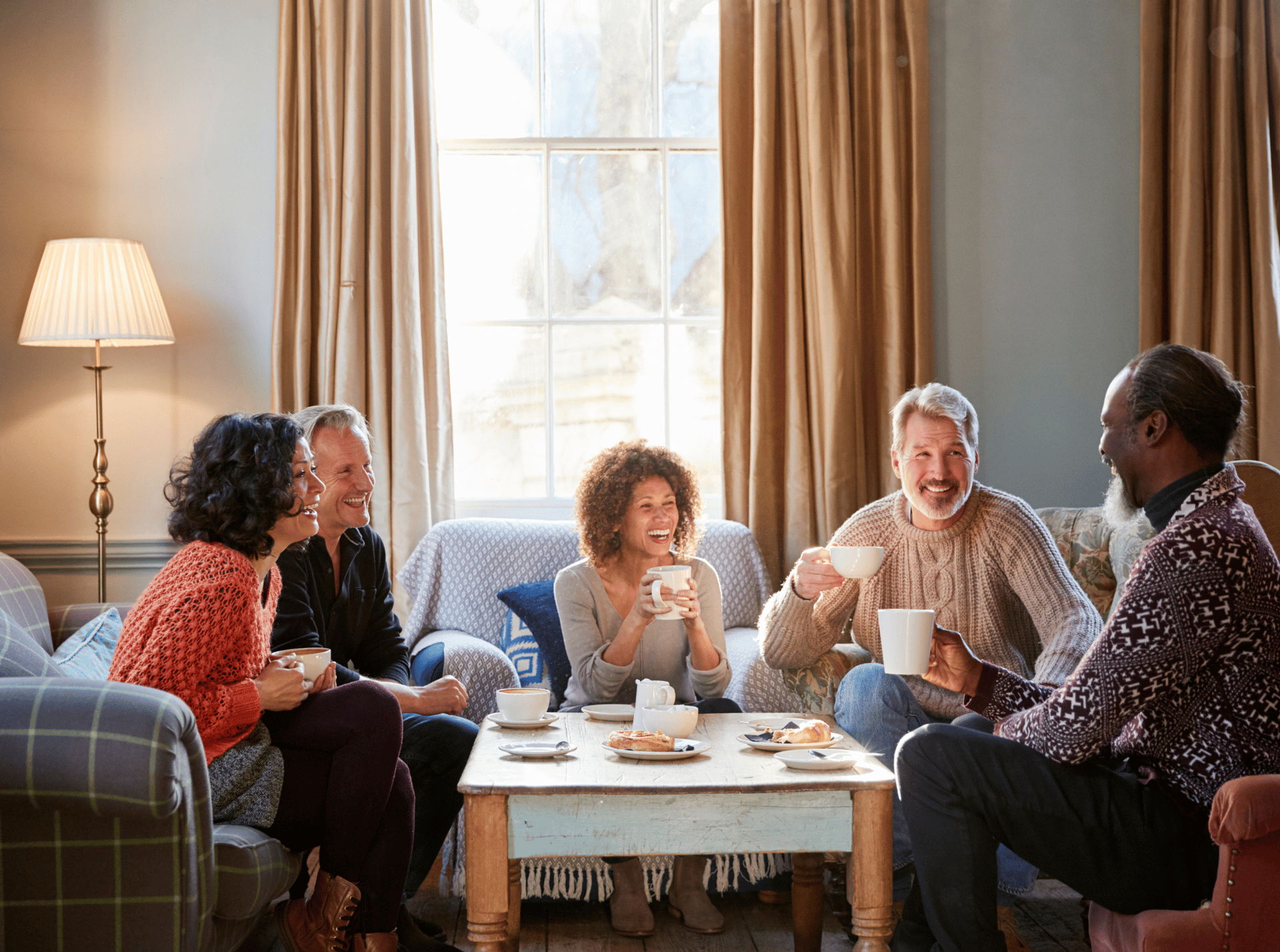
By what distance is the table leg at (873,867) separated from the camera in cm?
162

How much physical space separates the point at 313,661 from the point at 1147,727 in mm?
1305

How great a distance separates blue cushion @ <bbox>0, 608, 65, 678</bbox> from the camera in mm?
1713

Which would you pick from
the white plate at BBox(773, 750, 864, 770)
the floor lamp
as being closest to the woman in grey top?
the white plate at BBox(773, 750, 864, 770)

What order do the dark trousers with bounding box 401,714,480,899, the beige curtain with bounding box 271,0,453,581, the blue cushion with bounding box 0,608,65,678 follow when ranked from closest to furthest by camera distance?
the blue cushion with bounding box 0,608,65,678, the dark trousers with bounding box 401,714,480,899, the beige curtain with bounding box 271,0,453,581

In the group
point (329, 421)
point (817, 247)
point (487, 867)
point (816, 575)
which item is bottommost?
point (487, 867)

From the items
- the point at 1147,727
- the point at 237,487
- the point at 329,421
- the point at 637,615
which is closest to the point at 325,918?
the point at 237,487

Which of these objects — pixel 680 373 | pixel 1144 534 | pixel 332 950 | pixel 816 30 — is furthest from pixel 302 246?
pixel 1144 534

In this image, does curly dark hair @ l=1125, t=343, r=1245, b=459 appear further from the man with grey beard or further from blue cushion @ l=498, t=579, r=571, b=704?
blue cushion @ l=498, t=579, r=571, b=704

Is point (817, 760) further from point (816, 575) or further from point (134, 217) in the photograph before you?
point (134, 217)

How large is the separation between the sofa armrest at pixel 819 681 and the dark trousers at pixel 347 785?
1.02 meters

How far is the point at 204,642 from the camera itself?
1649 millimetres

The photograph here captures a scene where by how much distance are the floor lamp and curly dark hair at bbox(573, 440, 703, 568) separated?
1.37 m

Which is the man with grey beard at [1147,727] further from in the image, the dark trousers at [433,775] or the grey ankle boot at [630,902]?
the dark trousers at [433,775]

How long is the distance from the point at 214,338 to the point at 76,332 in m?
0.48
